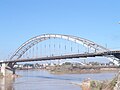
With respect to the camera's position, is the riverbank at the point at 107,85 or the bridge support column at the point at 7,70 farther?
the bridge support column at the point at 7,70

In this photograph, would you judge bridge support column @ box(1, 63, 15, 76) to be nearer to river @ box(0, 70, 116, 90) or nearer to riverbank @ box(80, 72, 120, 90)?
river @ box(0, 70, 116, 90)

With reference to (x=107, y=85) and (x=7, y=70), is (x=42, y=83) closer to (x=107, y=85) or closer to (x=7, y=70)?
(x=107, y=85)

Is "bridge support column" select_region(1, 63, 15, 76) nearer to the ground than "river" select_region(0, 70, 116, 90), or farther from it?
farther from it

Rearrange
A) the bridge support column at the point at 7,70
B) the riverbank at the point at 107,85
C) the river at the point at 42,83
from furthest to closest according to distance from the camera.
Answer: the bridge support column at the point at 7,70 → the river at the point at 42,83 → the riverbank at the point at 107,85

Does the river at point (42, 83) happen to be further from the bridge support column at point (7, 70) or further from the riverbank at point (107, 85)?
the bridge support column at point (7, 70)

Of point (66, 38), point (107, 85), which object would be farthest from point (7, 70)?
point (107, 85)

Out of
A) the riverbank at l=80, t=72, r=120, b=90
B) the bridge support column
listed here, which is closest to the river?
the riverbank at l=80, t=72, r=120, b=90

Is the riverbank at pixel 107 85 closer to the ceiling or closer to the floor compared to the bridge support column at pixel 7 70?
closer to the floor

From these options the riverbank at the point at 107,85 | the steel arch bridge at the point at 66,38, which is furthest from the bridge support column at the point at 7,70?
the riverbank at the point at 107,85

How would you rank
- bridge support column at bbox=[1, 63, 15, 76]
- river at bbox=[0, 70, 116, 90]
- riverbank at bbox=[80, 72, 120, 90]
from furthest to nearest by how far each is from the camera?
1. bridge support column at bbox=[1, 63, 15, 76]
2. river at bbox=[0, 70, 116, 90]
3. riverbank at bbox=[80, 72, 120, 90]

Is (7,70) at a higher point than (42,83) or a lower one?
higher

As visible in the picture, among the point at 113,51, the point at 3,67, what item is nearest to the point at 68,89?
the point at 113,51

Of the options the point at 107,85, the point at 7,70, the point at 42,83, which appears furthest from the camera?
the point at 7,70

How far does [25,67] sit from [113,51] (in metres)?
154
